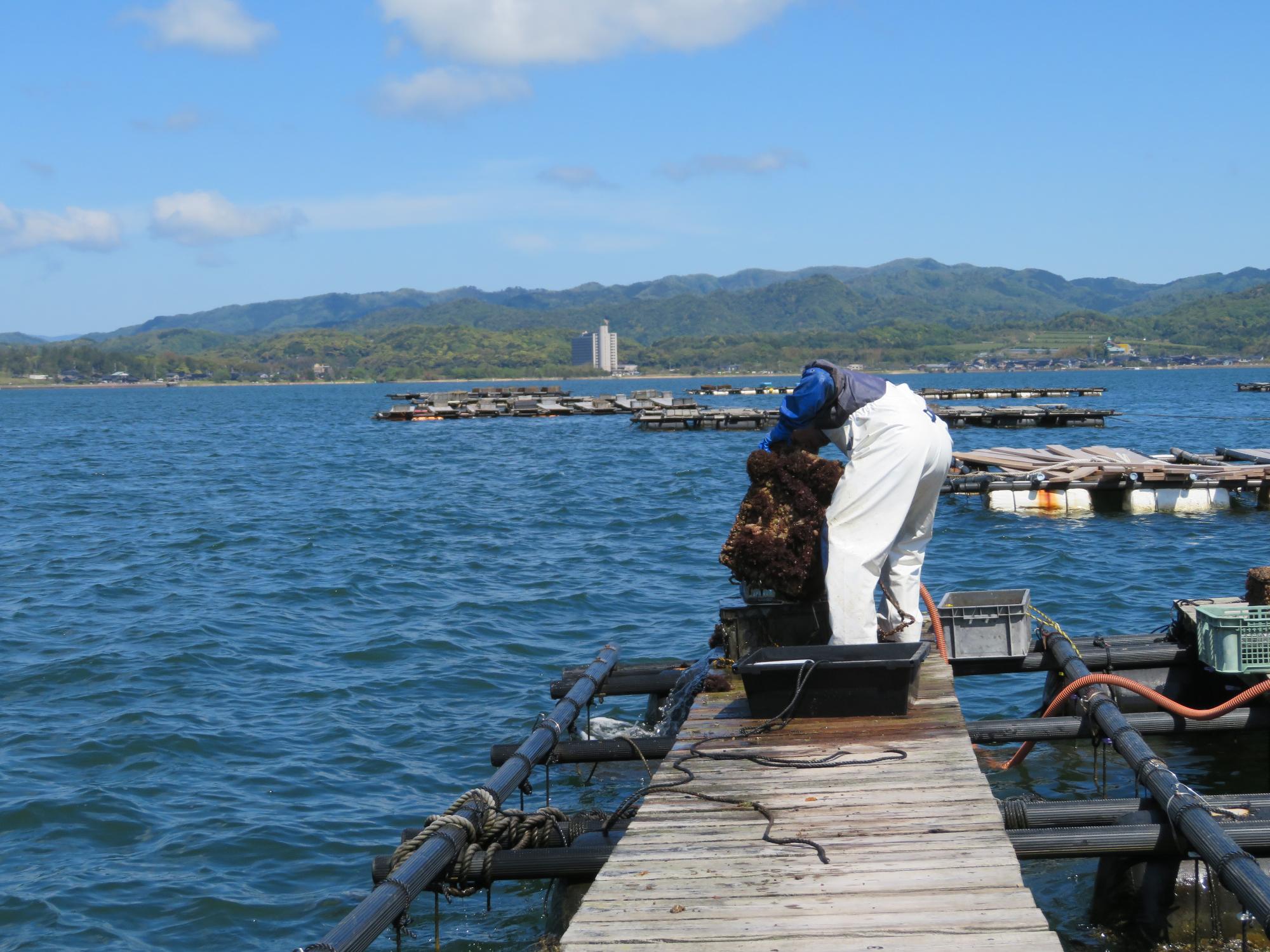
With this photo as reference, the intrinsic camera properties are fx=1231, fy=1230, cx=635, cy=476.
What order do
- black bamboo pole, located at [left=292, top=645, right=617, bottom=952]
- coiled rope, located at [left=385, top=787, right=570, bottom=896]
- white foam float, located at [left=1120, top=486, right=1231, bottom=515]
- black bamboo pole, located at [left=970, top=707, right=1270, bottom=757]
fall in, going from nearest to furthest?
black bamboo pole, located at [left=292, top=645, right=617, bottom=952] < coiled rope, located at [left=385, top=787, right=570, bottom=896] < black bamboo pole, located at [left=970, top=707, right=1270, bottom=757] < white foam float, located at [left=1120, top=486, right=1231, bottom=515]

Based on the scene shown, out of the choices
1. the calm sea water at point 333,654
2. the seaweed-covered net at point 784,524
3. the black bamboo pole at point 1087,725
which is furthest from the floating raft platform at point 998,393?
the seaweed-covered net at point 784,524

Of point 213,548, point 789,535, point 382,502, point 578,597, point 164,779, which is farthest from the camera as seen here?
point 382,502

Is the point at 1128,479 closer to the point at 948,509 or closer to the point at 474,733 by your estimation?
the point at 948,509

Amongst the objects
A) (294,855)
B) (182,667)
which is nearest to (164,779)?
(294,855)

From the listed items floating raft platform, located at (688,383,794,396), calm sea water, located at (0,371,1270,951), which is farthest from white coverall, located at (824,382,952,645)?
floating raft platform, located at (688,383,794,396)

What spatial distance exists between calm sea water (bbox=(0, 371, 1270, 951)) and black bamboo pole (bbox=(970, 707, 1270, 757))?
875mm

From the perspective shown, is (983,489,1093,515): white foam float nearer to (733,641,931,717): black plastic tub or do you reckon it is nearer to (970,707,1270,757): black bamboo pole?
(970,707,1270,757): black bamboo pole

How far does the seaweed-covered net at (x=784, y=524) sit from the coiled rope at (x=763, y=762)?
1256 millimetres

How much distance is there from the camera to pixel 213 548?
2423cm

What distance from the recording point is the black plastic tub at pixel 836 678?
22.2ft

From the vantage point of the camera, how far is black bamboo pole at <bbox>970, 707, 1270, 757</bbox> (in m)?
8.27

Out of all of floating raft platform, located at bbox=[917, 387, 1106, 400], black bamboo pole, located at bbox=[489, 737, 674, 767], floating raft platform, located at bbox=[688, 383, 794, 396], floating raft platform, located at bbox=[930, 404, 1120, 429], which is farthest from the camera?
floating raft platform, located at bbox=[688, 383, 794, 396]

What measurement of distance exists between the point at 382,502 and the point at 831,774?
2739cm

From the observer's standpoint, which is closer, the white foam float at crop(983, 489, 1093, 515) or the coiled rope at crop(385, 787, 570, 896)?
the coiled rope at crop(385, 787, 570, 896)
